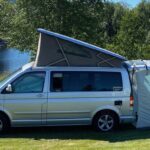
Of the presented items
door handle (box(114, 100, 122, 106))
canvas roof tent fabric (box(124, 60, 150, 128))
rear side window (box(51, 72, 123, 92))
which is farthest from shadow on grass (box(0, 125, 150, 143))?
rear side window (box(51, 72, 123, 92))

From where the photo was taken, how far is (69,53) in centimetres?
1084

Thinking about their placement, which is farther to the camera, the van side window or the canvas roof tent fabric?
the canvas roof tent fabric

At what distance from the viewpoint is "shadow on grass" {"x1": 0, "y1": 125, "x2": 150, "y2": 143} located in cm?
1027

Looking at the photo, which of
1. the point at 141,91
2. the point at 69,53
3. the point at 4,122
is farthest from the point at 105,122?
the point at 4,122

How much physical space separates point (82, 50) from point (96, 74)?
652 millimetres

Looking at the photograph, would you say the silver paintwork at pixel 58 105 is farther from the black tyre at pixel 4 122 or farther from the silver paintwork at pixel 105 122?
the silver paintwork at pixel 105 122

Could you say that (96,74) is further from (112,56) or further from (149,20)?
(149,20)

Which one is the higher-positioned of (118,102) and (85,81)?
(85,81)

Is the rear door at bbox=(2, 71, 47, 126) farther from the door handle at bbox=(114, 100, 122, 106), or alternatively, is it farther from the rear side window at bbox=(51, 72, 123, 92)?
the door handle at bbox=(114, 100, 122, 106)

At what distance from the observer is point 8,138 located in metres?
10.2

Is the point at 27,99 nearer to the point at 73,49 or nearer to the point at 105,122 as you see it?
the point at 73,49

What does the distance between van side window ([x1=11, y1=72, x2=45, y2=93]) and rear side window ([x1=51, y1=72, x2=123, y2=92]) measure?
0.91ft

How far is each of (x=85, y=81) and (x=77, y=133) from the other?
1.22m

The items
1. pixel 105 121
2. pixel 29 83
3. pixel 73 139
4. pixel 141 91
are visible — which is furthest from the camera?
pixel 141 91
